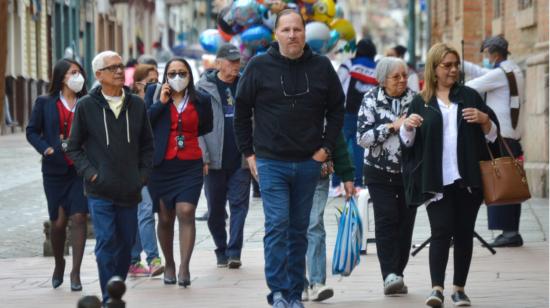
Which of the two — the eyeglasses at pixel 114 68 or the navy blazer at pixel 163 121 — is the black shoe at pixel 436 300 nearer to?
the eyeglasses at pixel 114 68

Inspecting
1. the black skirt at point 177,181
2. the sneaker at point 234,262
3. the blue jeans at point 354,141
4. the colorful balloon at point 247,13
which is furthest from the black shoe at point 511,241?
the colorful balloon at point 247,13

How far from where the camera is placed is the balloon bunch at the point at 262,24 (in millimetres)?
19547

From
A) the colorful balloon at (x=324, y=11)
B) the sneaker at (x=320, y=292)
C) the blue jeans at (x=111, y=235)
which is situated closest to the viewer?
the blue jeans at (x=111, y=235)

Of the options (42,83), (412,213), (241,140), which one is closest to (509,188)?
(412,213)

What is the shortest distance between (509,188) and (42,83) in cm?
3772

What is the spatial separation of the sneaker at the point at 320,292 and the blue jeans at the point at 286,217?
1.90ft

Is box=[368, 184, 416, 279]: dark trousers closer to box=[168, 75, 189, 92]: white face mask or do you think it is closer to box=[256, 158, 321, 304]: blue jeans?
box=[256, 158, 321, 304]: blue jeans

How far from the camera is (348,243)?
10.9 metres

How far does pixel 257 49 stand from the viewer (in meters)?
19.5

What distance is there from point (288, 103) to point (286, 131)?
6.6 inches

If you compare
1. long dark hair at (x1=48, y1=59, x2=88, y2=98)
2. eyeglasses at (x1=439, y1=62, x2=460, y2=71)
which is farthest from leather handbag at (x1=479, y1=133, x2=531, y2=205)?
long dark hair at (x1=48, y1=59, x2=88, y2=98)

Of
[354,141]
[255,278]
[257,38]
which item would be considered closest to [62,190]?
[255,278]

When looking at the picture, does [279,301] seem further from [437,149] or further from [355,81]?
[355,81]

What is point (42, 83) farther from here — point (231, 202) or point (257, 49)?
point (231, 202)
